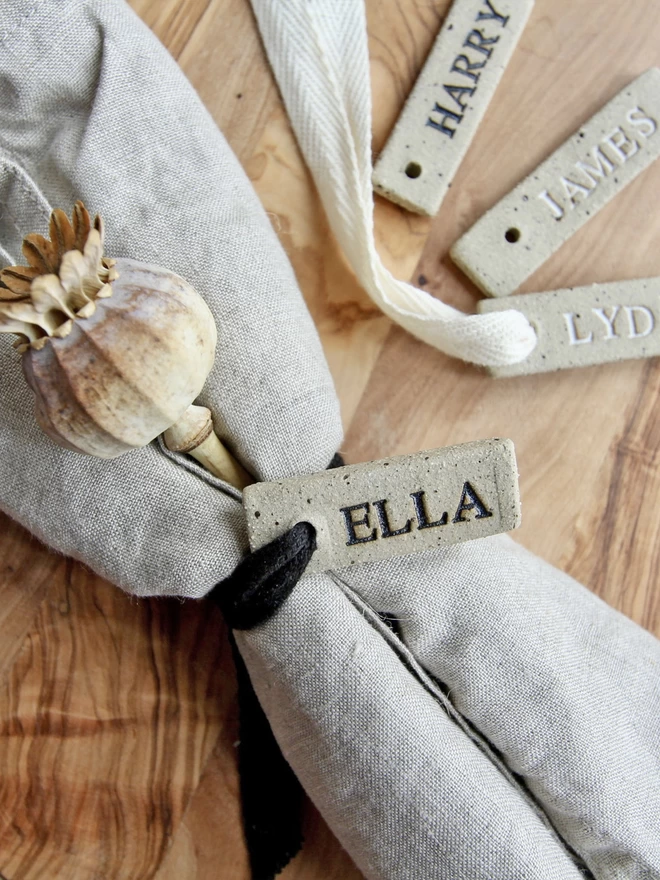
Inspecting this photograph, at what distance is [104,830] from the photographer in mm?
513

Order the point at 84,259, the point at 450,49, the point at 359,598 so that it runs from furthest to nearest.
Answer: the point at 450,49 → the point at 359,598 → the point at 84,259

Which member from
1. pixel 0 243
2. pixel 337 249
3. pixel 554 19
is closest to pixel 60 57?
pixel 0 243

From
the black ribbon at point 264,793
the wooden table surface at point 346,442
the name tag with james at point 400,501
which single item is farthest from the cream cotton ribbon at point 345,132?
the black ribbon at point 264,793

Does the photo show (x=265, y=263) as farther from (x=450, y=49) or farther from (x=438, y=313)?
(x=450, y=49)

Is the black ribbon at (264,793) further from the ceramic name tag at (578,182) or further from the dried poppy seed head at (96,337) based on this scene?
the ceramic name tag at (578,182)

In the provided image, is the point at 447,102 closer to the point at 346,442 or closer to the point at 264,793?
the point at 346,442

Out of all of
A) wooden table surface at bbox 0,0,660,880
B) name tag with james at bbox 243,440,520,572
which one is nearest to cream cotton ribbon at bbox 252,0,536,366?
wooden table surface at bbox 0,0,660,880

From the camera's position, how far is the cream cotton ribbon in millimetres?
528

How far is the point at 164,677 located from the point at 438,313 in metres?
0.36

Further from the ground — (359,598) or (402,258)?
(402,258)

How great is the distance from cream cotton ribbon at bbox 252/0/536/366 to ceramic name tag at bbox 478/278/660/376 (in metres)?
0.03

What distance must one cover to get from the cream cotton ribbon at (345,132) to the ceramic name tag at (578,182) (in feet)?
0.22

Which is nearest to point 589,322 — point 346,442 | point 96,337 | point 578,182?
point 578,182

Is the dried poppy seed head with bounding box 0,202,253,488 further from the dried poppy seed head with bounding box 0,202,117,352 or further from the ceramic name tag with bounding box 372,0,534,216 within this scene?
the ceramic name tag with bounding box 372,0,534,216
